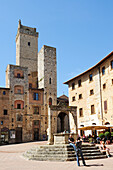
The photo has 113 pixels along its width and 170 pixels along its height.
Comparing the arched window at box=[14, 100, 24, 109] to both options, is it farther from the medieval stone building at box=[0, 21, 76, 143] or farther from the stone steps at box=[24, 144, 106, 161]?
the stone steps at box=[24, 144, 106, 161]

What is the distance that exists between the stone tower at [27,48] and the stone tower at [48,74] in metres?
5.82

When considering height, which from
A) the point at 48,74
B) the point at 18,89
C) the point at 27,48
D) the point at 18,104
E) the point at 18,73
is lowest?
the point at 18,104

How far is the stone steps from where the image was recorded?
13352mm

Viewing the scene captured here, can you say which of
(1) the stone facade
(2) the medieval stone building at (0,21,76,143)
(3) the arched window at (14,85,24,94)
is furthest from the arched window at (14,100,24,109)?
(1) the stone facade

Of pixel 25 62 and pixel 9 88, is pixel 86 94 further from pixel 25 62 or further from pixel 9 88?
pixel 25 62

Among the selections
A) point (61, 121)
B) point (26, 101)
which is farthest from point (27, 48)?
point (61, 121)

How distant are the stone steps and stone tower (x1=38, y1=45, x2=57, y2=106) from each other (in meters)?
27.9

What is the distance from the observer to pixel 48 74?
1735 inches

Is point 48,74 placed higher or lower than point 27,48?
lower

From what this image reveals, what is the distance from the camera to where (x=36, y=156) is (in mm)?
13930

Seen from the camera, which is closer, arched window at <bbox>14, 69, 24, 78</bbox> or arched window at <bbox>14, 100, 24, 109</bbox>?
arched window at <bbox>14, 100, 24, 109</bbox>

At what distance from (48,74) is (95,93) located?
47.8 ft

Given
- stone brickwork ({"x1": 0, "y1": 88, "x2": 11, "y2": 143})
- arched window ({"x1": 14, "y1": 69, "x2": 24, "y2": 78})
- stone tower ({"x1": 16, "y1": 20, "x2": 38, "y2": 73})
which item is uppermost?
stone tower ({"x1": 16, "y1": 20, "x2": 38, "y2": 73})

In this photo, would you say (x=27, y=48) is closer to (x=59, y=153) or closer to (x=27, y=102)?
(x=27, y=102)
